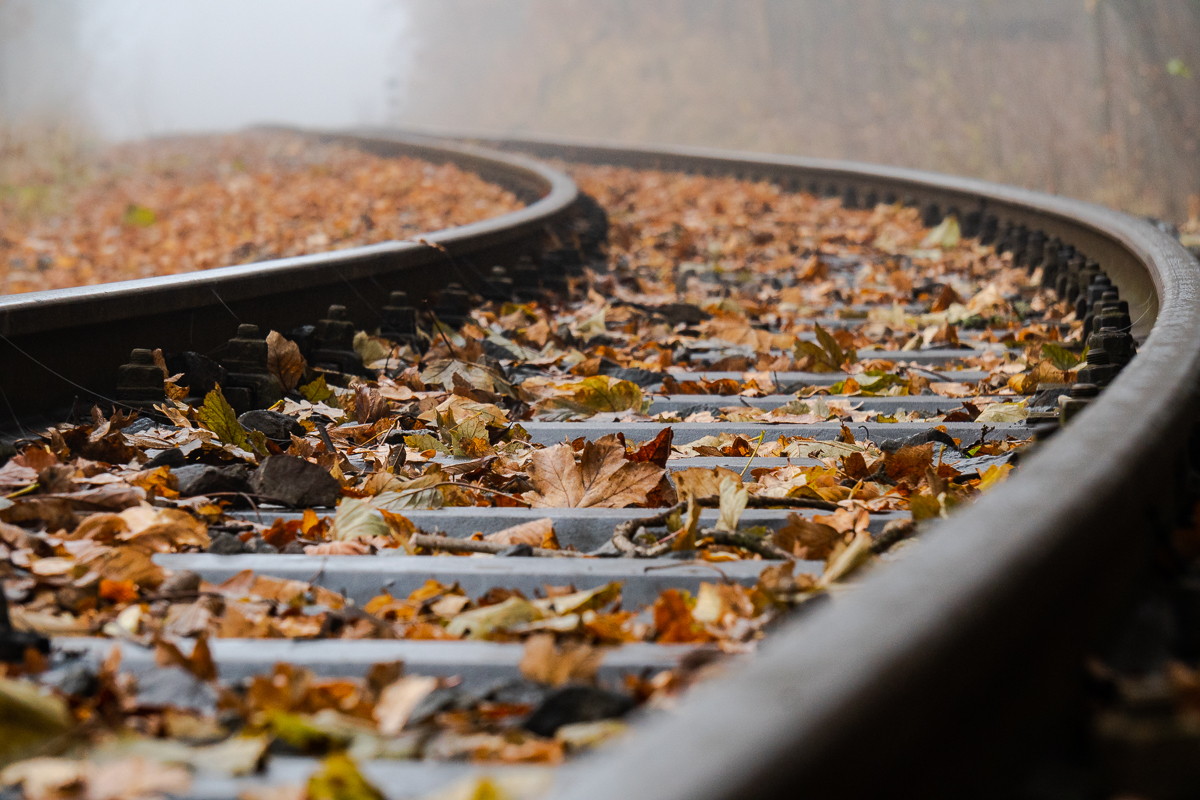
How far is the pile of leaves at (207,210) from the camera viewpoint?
7.91 metres

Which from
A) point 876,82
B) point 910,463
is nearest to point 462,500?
point 910,463

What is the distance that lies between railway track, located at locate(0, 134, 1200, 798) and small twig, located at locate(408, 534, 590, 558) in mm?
74

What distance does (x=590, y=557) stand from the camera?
77.6 inches

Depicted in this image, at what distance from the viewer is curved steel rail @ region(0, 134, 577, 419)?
2.72 metres

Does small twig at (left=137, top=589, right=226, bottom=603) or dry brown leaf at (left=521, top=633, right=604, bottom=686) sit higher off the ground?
dry brown leaf at (left=521, top=633, right=604, bottom=686)

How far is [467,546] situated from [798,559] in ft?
1.89

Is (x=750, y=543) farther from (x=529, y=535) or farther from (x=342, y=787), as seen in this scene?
(x=342, y=787)

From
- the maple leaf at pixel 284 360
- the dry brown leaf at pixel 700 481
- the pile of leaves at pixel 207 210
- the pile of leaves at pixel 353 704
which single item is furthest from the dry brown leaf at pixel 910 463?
the pile of leaves at pixel 207 210

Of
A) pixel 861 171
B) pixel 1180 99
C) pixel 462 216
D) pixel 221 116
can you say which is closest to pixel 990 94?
pixel 1180 99

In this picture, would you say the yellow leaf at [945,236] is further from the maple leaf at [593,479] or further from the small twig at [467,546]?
the small twig at [467,546]

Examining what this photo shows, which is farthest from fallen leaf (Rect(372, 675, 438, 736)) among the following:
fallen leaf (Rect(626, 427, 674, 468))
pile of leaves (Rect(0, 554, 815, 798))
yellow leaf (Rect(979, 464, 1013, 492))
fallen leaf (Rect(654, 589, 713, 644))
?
yellow leaf (Rect(979, 464, 1013, 492))

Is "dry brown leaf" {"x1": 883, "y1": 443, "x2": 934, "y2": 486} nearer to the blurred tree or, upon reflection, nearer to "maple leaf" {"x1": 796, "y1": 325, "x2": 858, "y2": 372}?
"maple leaf" {"x1": 796, "y1": 325, "x2": 858, "y2": 372}

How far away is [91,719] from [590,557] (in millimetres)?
861

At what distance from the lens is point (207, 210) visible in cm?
1012
